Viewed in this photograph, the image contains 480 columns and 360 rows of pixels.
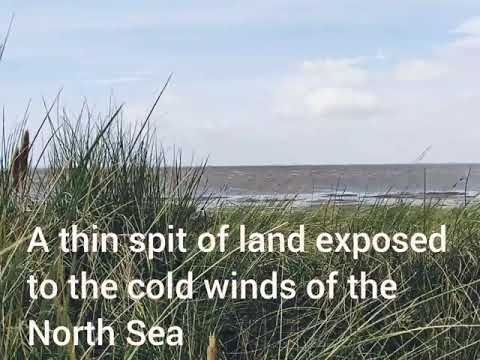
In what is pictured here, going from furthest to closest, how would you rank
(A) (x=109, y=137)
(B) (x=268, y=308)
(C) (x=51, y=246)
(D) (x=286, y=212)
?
1. (D) (x=286, y=212)
2. (A) (x=109, y=137)
3. (B) (x=268, y=308)
4. (C) (x=51, y=246)

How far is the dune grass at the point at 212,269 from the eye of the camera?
2820 mm

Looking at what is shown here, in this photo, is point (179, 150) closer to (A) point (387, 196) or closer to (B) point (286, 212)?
(B) point (286, 212)

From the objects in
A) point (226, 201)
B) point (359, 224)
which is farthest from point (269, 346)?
point (226, 201)

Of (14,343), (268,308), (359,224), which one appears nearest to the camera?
(14,343)

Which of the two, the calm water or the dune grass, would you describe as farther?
the calm water

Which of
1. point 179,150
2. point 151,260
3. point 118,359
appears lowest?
point 118,359

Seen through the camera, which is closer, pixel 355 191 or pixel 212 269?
pixel 212 269

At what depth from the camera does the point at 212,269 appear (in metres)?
3.43

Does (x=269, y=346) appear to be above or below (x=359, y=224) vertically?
below

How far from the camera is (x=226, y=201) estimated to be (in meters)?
4.82

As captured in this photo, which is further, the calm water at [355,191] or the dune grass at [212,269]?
the calm water at [355,191]

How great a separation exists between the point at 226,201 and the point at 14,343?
2.52 meters

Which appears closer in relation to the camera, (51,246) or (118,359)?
(118,359)

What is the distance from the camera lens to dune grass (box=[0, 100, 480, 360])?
9.25ft
